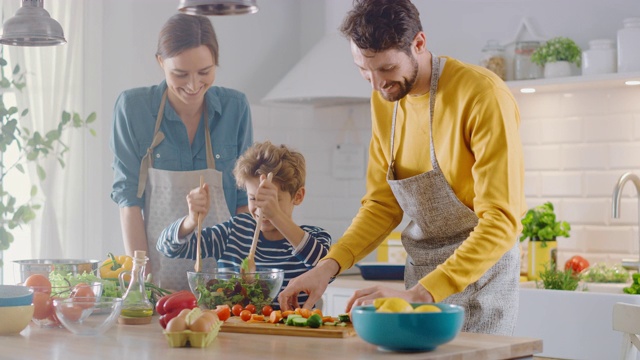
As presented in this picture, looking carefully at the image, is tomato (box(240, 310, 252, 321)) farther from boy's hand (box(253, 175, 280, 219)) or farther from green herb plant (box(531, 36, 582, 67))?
green herb plant (box(531, 36, 582, 67))

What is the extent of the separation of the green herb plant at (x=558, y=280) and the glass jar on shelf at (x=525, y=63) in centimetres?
93

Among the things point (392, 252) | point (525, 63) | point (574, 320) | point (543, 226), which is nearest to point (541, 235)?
point (543, 226)

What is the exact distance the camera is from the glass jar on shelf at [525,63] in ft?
14.1

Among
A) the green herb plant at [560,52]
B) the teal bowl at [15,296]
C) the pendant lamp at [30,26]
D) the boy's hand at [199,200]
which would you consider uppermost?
the green herb plant at [560,52]

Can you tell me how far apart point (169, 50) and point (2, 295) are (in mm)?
1266

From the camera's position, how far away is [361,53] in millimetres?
2527

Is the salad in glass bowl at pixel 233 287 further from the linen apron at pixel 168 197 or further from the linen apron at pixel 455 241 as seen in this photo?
the linen apron at pixel 168 197

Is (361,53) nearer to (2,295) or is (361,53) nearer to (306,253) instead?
(306,253)

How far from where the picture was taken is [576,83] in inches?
163

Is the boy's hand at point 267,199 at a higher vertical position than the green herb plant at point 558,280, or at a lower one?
higher

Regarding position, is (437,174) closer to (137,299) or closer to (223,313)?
(223,313)

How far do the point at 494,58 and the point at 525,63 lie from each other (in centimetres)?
14

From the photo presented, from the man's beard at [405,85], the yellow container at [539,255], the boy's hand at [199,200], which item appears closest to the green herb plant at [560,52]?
the yellow container at [539,255]

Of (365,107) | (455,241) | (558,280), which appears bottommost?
(558,280)
